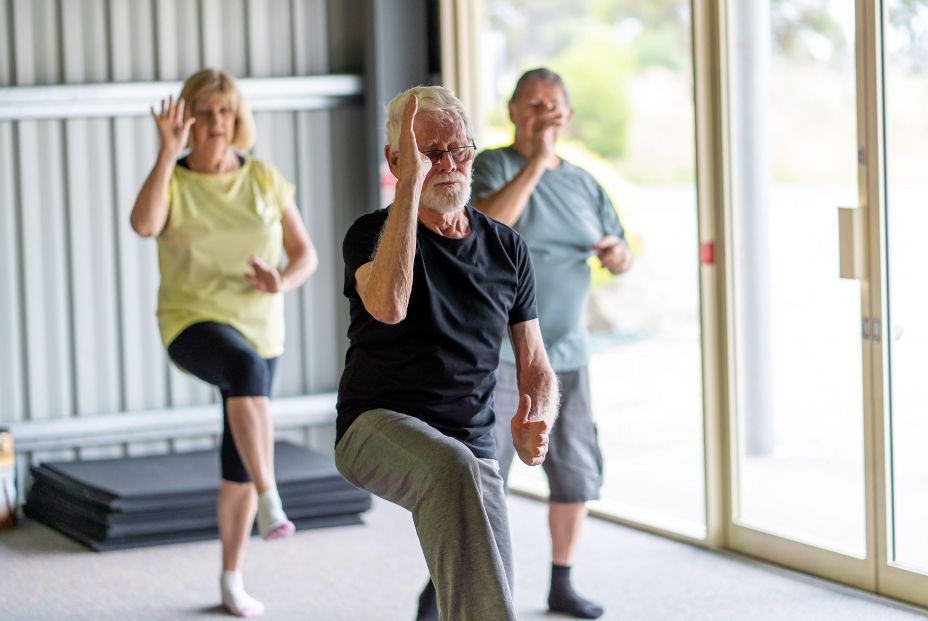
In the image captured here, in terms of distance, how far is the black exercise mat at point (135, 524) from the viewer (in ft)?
17.3

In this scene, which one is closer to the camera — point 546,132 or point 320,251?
point 546,132

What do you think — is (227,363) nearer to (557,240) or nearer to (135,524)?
(557,240)

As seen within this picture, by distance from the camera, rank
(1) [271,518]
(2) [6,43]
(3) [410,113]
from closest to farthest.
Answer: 1. (3) [410,113]
2. (1) [271,518]
3. (2) [6,43]

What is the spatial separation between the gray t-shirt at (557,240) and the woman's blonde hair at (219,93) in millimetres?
823

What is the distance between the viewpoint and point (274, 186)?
4.48 metres

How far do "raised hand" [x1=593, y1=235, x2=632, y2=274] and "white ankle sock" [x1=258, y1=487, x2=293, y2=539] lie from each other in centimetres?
124

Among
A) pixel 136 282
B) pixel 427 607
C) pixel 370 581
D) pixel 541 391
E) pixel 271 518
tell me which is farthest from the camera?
pixel 136 282

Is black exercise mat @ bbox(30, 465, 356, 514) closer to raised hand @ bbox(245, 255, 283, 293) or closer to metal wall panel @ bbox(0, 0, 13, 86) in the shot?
raised hand @ bbox(245, 255, 283, 293)

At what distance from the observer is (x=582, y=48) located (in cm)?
707

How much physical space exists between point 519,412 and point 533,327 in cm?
26

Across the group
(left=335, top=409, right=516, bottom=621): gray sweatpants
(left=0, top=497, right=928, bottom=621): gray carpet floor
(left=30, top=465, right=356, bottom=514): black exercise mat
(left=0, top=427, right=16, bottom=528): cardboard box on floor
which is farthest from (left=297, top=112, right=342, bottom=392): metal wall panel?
(left=335, top=409, right=516, bottom=621): gray sweatpants

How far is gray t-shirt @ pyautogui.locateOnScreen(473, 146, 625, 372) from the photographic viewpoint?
406 centimetres

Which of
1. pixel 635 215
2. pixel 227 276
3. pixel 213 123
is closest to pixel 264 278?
pixel 227 276

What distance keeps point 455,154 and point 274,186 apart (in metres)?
1.64
